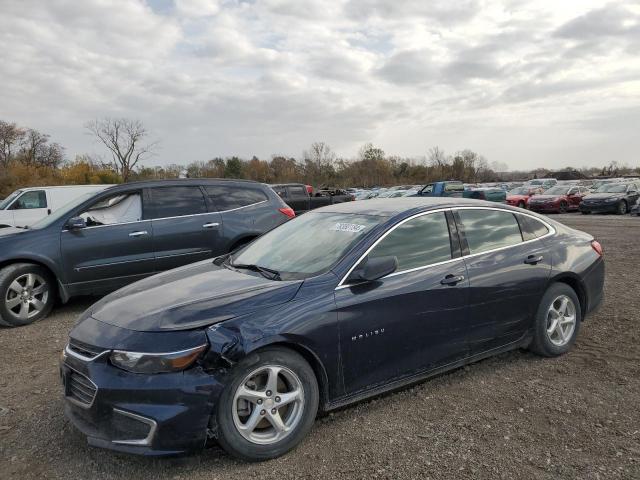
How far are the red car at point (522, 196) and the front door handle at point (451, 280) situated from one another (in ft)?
83.1

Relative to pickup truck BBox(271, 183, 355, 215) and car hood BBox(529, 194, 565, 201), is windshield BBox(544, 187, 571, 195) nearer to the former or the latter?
car hood BBox(529, 194, 565, 201)

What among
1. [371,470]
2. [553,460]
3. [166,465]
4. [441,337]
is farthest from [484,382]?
[166,465]

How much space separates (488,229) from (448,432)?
1.76 m

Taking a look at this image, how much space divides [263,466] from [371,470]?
2.06 feet

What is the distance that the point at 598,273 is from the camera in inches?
186

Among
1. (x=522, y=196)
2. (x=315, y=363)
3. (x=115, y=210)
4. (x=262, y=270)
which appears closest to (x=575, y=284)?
(x=315, y=363)

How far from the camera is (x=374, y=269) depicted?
3.19m

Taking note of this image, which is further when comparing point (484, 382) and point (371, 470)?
point (484, 382)

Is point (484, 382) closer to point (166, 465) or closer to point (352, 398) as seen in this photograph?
point (352, 398)

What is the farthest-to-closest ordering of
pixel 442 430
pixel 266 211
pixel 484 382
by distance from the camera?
pixel 266 211 < pixel 484 382 < pixel 442 430

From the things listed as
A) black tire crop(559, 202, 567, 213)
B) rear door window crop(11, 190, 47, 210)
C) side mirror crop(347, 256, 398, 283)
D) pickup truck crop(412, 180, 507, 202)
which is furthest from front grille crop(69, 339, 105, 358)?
black tire crop(559, 202, 567, 213)

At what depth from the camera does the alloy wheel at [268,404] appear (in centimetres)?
280

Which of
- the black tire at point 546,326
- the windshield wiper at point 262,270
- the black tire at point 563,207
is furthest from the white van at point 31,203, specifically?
the black tire at point 563,207

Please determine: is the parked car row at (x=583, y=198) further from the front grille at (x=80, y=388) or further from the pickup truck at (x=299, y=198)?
the front grille at (x=80, y=388)
